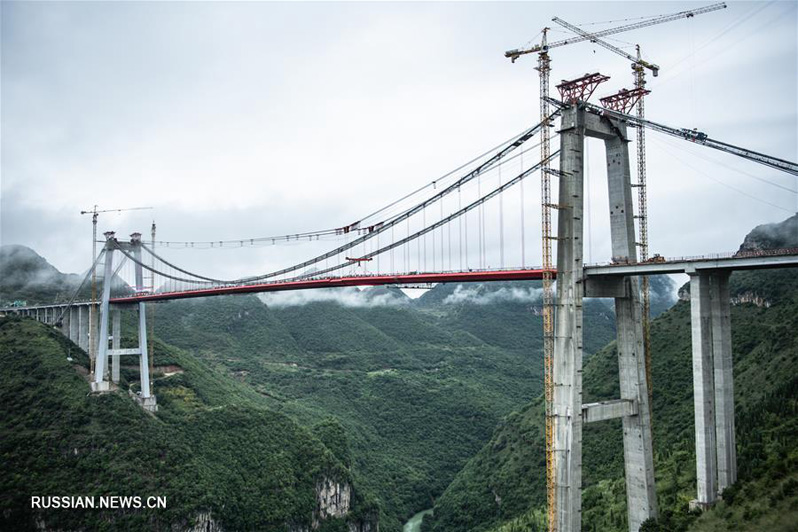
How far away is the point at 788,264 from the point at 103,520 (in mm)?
39739

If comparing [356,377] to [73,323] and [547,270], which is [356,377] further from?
[547,270]

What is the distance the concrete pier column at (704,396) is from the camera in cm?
2334

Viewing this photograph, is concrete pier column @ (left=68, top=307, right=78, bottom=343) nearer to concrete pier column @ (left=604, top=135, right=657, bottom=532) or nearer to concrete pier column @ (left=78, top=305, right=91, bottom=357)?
concrete pier column @ (left=78, top=305, right=91, bottom=357)

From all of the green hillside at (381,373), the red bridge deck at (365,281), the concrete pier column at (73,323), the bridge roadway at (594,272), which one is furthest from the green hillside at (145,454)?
the green hillside at (381,373)

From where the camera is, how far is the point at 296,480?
2181 inches

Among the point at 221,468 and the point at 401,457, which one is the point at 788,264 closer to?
the point at 221,468

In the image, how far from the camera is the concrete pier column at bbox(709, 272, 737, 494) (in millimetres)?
23516

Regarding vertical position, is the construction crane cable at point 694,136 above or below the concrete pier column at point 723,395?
above

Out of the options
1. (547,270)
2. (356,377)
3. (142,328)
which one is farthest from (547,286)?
(356,377)

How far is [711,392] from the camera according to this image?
2378cm

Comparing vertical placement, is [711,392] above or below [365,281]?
below

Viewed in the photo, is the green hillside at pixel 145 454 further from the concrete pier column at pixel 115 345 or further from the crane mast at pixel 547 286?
the crane mast at pixel 547 286

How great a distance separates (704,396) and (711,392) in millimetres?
558

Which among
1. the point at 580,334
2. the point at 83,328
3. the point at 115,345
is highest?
the point at 83,328
